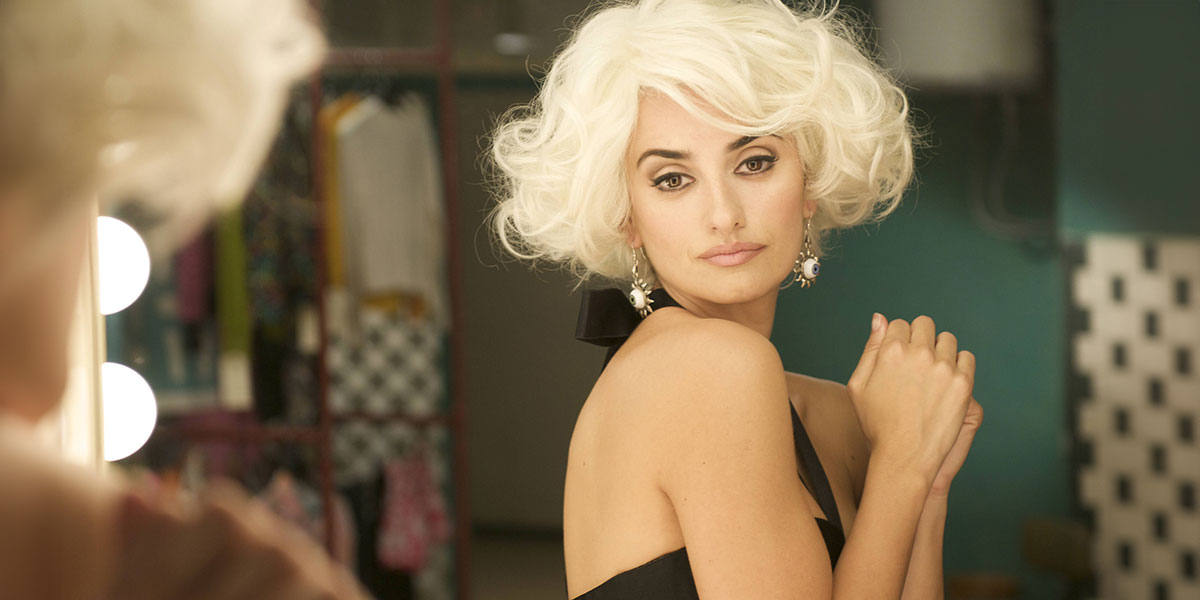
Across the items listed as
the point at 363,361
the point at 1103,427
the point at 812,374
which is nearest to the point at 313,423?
the point at 363,361

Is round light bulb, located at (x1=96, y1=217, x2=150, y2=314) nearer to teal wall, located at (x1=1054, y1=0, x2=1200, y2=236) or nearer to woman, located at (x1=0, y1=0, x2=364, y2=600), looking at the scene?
woman, located at (x1=0, y1=0, x2=364, y2=600)

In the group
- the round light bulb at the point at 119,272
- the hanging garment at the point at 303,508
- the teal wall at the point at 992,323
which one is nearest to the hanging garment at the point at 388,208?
the hanging garment at the point at 303,508

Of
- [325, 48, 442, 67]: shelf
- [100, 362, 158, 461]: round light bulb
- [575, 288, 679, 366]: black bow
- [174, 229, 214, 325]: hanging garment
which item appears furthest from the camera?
[325, 48, 442, 67]: shelf

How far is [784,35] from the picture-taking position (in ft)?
3.42

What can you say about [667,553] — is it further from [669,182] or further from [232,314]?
[232,314]

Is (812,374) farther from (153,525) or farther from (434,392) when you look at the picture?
(434,392)

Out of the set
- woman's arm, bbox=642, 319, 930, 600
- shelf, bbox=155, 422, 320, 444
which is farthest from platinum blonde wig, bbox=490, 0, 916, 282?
shelf, bbox=155, 422, 320, 444

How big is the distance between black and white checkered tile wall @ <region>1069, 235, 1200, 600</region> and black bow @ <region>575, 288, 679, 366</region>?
114 centimetres

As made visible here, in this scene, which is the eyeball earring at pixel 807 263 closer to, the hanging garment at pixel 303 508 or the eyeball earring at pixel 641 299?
the eyeball earring at pixel 641 299

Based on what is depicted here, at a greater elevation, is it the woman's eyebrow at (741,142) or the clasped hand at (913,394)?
the woman's eyebrow at (741,142)

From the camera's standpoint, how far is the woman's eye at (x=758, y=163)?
3.47 ft

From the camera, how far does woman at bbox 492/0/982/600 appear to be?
3.03 feet

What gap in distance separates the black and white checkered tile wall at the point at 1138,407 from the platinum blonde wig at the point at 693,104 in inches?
38.5

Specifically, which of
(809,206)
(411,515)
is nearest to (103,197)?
(809,206)
